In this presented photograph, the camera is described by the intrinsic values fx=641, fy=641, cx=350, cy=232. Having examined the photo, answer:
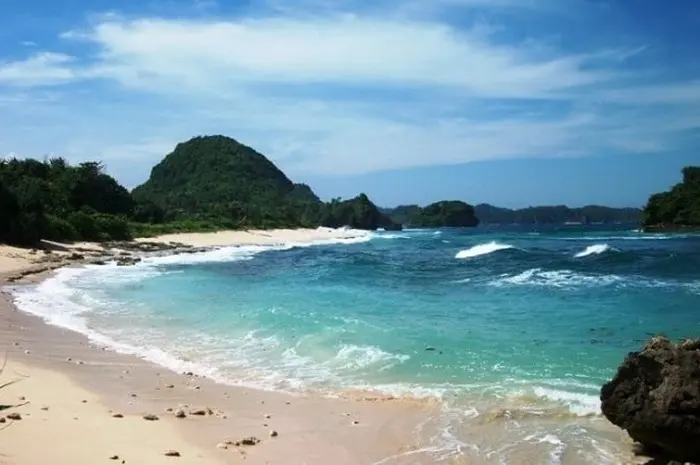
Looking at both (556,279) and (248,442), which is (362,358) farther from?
(556,279)

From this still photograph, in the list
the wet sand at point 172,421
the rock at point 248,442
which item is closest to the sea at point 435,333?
the wet sand at point 172,421

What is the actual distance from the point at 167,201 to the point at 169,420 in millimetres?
102993

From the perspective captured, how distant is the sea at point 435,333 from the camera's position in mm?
7891

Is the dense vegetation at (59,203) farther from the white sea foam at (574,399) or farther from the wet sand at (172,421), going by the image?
the white sea foam at (574,399)

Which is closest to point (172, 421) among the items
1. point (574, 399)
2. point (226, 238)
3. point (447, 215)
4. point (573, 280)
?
point (574, 399)

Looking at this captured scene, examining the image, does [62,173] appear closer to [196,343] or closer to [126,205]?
[126,205]

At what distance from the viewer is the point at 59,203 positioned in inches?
2020

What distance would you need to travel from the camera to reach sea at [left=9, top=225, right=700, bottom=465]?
789 cm

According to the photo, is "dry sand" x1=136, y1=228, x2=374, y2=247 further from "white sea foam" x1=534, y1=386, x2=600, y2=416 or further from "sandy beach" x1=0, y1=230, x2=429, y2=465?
"white sea foam" x1=534, y1=386, x2=600, y2=416

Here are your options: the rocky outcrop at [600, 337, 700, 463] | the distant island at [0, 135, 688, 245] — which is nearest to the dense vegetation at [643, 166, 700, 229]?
the distant island at [0, 135, 688, 245]

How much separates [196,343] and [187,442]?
20.5 ft

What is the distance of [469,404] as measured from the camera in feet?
28.5

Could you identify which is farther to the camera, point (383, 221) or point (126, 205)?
point (383, 221)

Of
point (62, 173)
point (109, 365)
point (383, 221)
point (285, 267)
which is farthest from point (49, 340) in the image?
point (383, 221)
